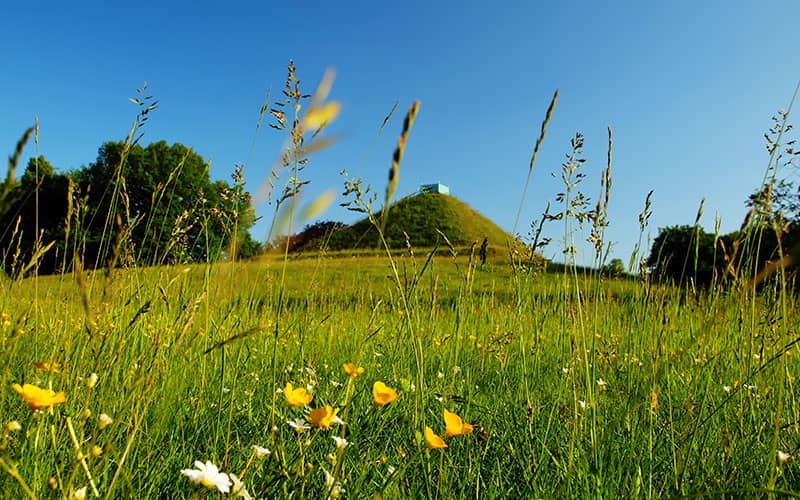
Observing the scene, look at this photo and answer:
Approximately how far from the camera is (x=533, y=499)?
1144 millimetres

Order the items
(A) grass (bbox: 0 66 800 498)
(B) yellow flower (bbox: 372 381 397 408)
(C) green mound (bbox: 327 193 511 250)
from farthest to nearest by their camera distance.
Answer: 1. (C) green mound (bbox: 327 193 511 250)
2. (A) grass (bbox: 0 66 800 498)
3. (B) yellow flower (bbox: 372 381 397 408)

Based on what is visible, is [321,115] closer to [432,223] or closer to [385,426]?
[385,426]

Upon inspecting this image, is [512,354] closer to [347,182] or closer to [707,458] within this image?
[707,458]

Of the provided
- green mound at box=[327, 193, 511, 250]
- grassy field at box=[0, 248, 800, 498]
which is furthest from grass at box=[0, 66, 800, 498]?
green mound at box=[327, 193, 511, 250]

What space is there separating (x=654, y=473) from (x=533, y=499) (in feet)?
1.63

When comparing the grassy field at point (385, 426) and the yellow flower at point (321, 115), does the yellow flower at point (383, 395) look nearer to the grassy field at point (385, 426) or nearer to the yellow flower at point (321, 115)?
the grassy field at point (385, 426)

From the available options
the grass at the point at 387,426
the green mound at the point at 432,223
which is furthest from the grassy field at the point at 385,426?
the green mound at the point at 432,223

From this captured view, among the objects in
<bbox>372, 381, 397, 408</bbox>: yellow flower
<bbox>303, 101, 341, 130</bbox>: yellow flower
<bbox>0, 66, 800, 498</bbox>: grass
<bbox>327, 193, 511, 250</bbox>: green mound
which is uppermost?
<bbox>327, 193, 511, 250</bbox>: green mound

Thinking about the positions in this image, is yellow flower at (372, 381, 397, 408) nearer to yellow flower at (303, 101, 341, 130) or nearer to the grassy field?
the grassy field

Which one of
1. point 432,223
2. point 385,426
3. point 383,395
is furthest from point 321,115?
point 432,223

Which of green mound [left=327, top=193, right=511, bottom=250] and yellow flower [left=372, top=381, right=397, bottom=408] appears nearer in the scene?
yellow flower [left=372, top=381, right=397, bottom=408]

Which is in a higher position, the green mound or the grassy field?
the green mound

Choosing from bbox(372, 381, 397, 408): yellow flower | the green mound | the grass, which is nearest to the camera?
bbox(372, 381, 397, 408): yellow flower

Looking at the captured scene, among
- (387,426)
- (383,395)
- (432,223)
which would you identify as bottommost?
(387,426)
